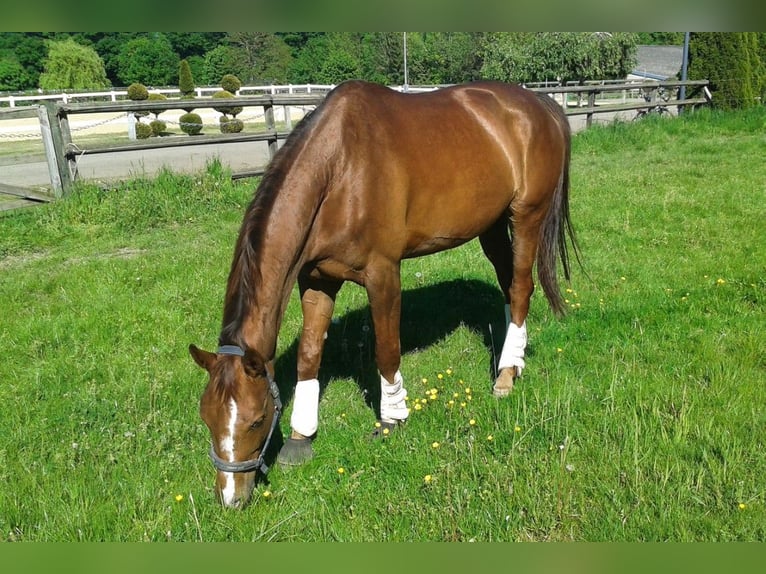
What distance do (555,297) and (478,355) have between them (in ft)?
2.66

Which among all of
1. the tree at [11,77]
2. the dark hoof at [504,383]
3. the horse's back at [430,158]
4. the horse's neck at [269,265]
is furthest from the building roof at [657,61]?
the horse's neck at [269,265]

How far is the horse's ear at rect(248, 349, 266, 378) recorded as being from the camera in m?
2.61

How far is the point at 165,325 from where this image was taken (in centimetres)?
502

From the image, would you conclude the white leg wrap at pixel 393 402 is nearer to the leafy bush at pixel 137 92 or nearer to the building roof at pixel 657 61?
the leafy bush at pixel 137 92

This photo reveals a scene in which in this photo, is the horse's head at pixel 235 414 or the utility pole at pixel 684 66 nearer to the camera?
the horse's head at pixel 235 414

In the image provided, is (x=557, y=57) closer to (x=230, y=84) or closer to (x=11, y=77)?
(x=230, y=84)

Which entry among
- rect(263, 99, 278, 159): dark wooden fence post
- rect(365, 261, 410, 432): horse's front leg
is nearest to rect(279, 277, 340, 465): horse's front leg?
rect(365, 261, 410, 432): horse's front leg

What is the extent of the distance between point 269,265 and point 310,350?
2.79 ft

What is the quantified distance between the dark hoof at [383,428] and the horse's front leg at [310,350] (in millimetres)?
372

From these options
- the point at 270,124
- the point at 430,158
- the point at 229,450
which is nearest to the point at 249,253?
the point at 229,450

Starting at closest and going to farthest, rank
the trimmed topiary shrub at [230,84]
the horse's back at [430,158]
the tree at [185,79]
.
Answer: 1. the horse's back at [430,158]
2. the tree at [185,79]
3. the trimmed topiary shrub at [230,84]

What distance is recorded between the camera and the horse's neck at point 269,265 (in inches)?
112

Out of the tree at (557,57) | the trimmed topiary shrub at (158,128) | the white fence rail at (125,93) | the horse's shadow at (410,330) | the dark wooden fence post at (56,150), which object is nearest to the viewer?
the horse's shadow at (410,330)

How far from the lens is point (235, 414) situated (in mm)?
2643
